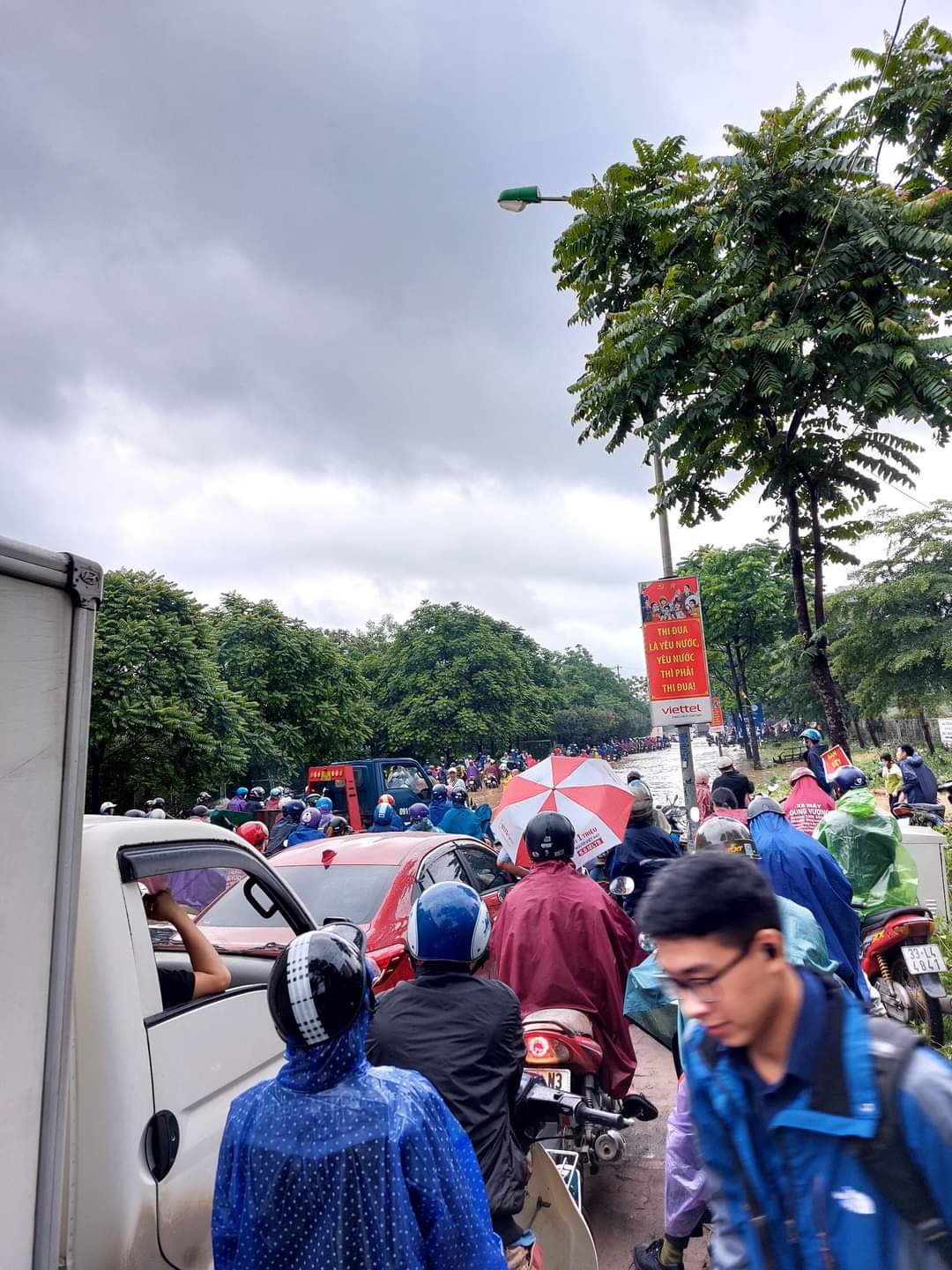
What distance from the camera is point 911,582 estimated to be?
23.0m

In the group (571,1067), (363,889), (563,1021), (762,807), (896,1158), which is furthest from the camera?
(363,889)

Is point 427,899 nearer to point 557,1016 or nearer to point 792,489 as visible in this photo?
point 557,1016

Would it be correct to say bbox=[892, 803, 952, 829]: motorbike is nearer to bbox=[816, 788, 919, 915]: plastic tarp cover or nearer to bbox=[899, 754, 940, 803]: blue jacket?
bbox=[899, 754, 940, 803]: blue jacket

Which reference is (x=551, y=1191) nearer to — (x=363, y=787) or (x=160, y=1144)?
(x=160, y=1144)

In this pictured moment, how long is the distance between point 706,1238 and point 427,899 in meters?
2.36

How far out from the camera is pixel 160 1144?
2.16m

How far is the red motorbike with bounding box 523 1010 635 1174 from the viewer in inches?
131

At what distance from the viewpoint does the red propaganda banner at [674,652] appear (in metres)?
9.77

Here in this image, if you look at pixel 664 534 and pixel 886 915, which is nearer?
pixel 886 915

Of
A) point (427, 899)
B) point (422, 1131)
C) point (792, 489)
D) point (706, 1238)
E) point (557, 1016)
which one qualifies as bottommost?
point (706, 1238)

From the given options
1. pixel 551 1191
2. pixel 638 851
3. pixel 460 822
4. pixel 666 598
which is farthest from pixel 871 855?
pixel 666 598

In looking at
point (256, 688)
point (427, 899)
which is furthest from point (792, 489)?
point (256, 688)

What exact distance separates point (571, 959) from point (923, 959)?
2.34m

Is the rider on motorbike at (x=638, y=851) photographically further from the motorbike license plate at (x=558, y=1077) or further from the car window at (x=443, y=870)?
the motorbike license plate at (x=558, y=1077)
